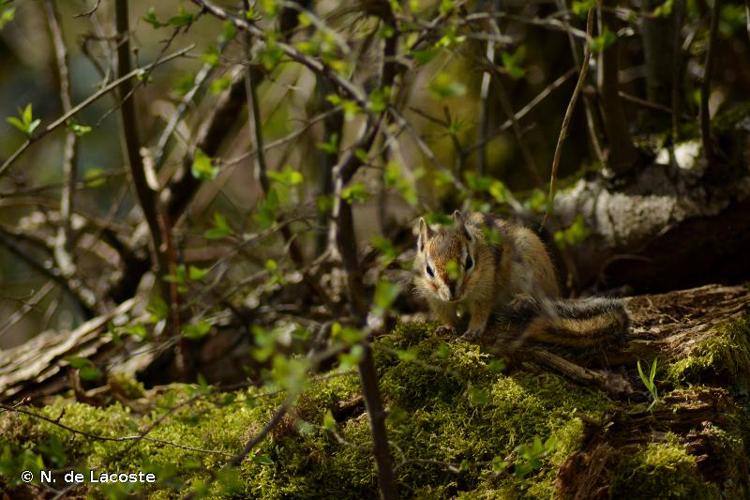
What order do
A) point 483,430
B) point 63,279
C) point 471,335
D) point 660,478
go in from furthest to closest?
point 63,279 → point 471,335 → point 483,430 → point 660,478

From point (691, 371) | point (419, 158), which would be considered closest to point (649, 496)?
point (691, 371)

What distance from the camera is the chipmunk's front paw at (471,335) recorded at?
3.70 meters

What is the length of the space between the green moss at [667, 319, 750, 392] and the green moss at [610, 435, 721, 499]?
1.70 ft

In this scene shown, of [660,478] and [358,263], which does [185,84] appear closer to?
[358,263]

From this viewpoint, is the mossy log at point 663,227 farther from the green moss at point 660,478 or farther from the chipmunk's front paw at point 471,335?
the green moss at point 660,478

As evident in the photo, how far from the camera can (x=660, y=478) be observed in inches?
105

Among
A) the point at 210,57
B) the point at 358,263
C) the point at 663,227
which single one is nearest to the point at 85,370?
the point at 358,263

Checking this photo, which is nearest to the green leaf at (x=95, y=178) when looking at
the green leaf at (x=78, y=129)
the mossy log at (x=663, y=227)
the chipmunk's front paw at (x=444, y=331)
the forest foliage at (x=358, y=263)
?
the forest foliage at (x=358, y=263)

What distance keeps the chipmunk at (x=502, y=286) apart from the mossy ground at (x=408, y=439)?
0.73 ft

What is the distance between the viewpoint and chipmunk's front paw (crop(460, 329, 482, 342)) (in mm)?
3699

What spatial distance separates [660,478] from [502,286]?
163 centimetres

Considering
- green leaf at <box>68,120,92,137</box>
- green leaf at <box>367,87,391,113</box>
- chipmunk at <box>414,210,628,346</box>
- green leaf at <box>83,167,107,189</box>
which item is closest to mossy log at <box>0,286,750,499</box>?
chipmunk at <box>414,210,628,346</box>

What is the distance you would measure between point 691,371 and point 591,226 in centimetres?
189

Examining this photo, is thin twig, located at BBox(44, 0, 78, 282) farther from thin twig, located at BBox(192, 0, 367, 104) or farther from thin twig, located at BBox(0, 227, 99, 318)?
thin twig, located at BBox(192, 0, 367, 104)
